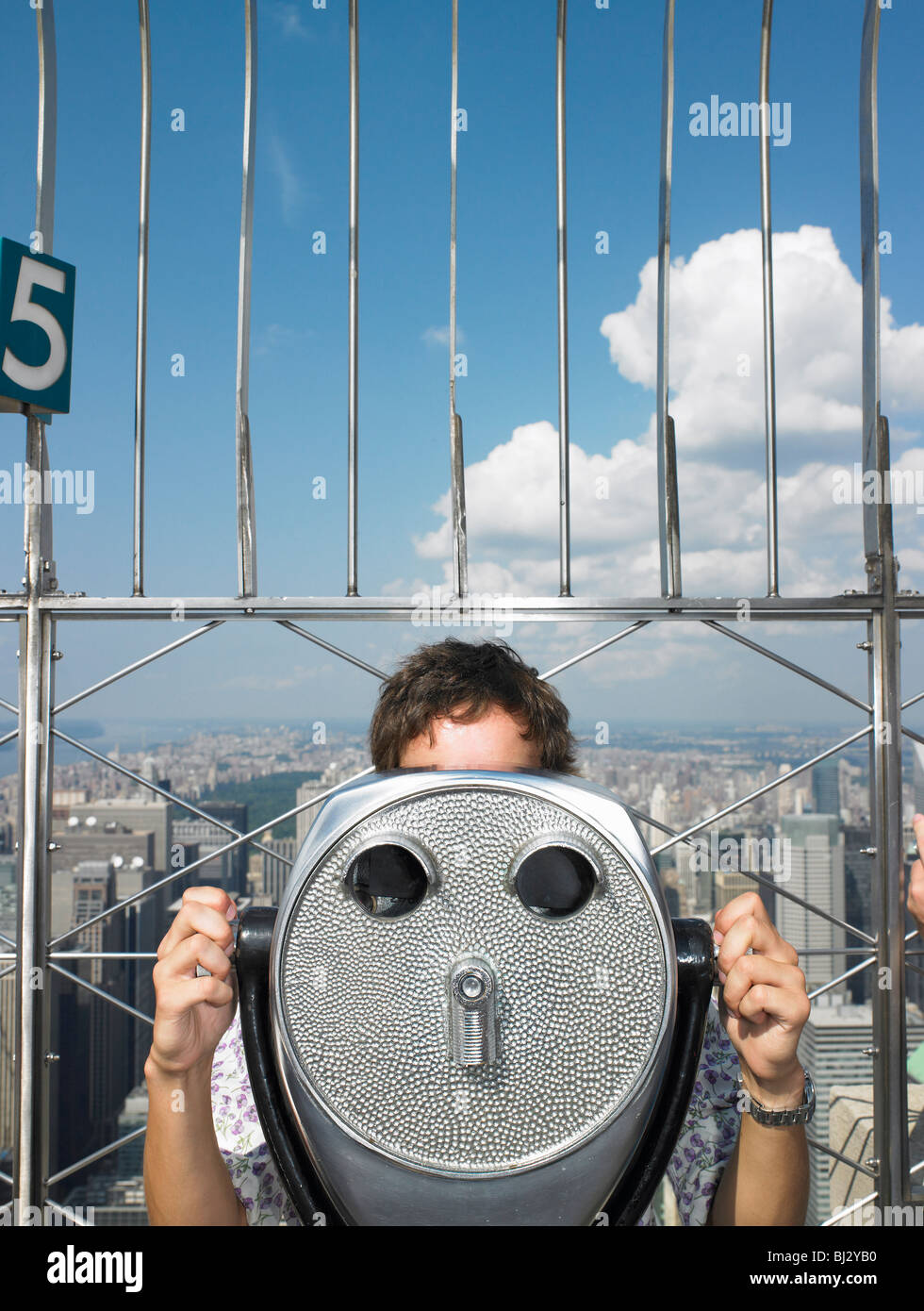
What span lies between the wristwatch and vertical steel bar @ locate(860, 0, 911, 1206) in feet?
3.92

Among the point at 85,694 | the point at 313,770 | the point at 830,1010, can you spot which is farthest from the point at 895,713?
the point at 85,694

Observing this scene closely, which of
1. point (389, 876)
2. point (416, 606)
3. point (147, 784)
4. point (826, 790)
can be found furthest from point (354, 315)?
point (826, 790)

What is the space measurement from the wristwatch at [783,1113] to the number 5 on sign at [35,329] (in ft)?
5.25

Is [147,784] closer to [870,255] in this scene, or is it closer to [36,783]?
[36,783]

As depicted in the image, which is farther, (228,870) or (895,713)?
(228,870)

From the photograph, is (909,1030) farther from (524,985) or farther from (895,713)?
(524,985)

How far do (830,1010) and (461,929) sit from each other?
2.52 m

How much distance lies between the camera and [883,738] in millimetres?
1675

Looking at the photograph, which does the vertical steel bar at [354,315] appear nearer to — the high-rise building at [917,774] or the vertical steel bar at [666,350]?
the vertical steel bar at [666,350]

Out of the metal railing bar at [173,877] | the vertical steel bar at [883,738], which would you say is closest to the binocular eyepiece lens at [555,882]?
the metal railing bar at [173,877]

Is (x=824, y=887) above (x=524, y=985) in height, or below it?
below

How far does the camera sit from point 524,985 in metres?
0.46

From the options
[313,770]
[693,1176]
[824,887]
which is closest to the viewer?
[693,1176]

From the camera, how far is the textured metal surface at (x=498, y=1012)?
46 cm
